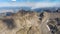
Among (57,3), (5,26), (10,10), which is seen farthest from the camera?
(57,3)

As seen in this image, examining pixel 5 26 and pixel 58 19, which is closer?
pixel 5 26

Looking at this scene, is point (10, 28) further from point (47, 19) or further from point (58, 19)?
point (58, 19)

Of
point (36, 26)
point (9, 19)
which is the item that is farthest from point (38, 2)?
point (9, 19)

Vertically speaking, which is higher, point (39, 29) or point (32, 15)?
point (32, 15)

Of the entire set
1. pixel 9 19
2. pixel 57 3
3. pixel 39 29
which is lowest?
pixel 39 29

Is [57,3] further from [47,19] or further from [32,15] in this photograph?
[32,15]

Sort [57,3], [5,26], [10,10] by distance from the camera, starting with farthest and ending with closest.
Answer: [57,3]
[10,10]
[5,26]
